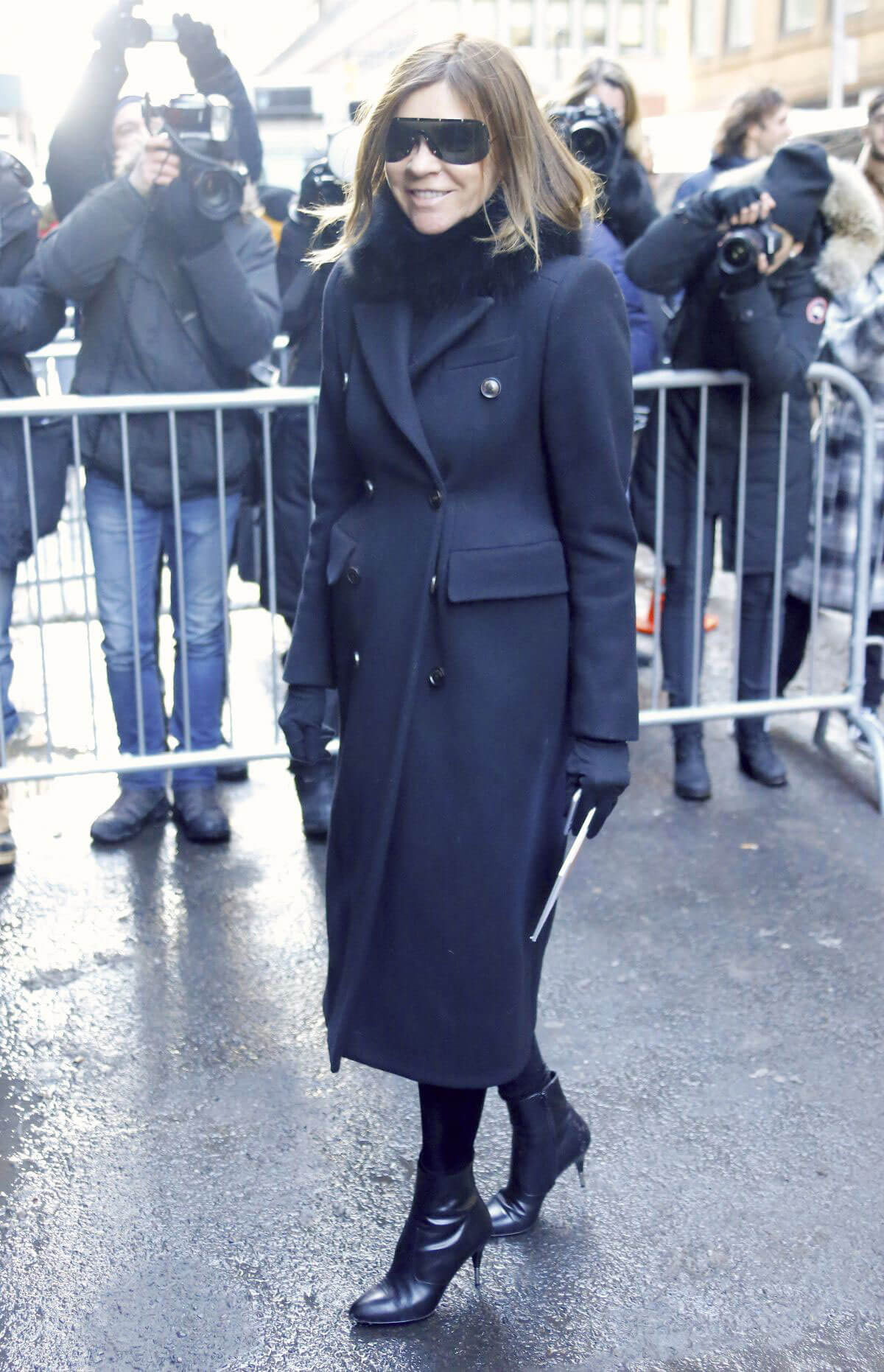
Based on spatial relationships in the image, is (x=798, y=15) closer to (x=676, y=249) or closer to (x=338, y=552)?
(x=676, y=249)

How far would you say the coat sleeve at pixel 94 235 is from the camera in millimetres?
4629

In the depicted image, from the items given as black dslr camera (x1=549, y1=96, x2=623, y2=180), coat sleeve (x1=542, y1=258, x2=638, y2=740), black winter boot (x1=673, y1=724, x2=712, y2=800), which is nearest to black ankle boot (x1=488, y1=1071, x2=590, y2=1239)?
coat sleeve (x1=542, y1=258, x2=638, y2=740)

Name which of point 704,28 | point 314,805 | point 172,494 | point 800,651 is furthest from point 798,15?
point 314,805

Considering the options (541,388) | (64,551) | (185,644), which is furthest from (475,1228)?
(64,551)

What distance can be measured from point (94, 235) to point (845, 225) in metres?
2.43

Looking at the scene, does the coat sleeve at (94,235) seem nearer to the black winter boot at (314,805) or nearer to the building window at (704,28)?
the black winter boot at (314,805)

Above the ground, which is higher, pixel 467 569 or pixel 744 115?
pixel 744 115

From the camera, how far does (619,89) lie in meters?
5.77

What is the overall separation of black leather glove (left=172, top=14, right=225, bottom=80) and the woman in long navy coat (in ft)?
9.05

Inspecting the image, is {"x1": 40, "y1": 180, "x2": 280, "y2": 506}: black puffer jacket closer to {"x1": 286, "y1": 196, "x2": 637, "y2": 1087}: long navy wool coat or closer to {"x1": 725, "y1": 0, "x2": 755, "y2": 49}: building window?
{"x1": 286, "y1": 196, "x2": 637, "y2": 1087}: long navy wool coat

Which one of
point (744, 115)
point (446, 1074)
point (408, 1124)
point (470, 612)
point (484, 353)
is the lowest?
point (408, 1124)

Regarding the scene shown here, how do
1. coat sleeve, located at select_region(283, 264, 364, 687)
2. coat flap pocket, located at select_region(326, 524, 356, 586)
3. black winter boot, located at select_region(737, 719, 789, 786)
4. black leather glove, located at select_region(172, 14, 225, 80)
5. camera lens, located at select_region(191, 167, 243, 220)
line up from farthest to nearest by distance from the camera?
black winter boot, located at select_region(737, 719, 789, 786) → black leather glove, located at select_region(172, 14, 225, 80) → camera lens, located at select_region(191, 167, 243, 220) → coat sleeve, located at select_region(283, 264, 364, 687) → coat flap pocket, located at select_region(326, 524, 356, 586)

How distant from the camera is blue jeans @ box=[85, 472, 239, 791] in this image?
498 cm

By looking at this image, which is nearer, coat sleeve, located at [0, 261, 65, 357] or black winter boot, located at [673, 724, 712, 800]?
coat sleeve, located at [0, 261, 65, 357]
